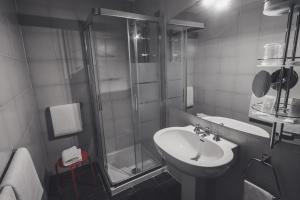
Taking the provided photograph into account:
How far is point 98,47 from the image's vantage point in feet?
7.07

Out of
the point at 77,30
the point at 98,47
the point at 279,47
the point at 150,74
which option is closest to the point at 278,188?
the point at 279,47

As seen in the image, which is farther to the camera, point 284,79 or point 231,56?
point 231,56

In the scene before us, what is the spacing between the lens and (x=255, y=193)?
1009 millimetres

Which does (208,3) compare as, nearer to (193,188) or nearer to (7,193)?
(193,188)

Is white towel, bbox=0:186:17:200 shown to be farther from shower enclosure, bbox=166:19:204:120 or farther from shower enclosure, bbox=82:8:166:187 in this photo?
shower enclosure, bbox=166:19:204:120

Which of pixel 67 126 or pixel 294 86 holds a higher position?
pixel 294 86

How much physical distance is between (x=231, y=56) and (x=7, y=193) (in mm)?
1492

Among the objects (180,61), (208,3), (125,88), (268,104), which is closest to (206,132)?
(268,104)

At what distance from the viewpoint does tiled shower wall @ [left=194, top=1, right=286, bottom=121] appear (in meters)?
0.99

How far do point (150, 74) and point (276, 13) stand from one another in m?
1.31

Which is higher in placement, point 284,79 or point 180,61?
point 180,61

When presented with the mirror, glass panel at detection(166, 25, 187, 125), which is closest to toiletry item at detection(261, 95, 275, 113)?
the mirror

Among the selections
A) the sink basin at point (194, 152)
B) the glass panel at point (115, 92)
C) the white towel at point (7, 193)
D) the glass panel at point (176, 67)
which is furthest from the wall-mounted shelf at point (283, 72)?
the glass panel at point (115, 92)

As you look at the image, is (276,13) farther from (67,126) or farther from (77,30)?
(67,126)
